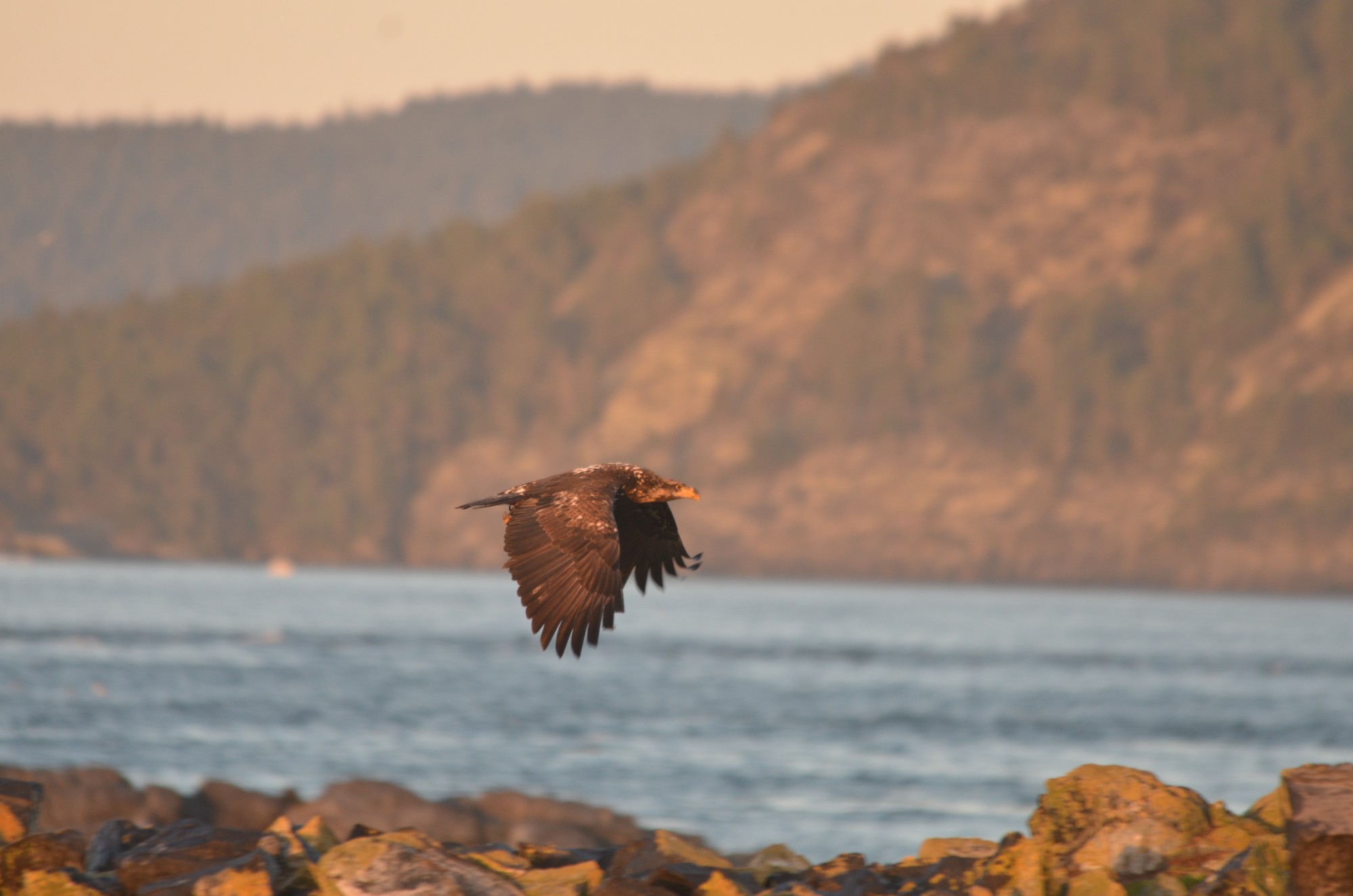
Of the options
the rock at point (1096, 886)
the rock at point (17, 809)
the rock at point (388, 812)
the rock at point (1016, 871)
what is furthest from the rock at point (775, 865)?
the rock at point (388, 812)

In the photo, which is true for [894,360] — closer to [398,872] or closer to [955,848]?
[955,848]

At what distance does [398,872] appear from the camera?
10.7 m

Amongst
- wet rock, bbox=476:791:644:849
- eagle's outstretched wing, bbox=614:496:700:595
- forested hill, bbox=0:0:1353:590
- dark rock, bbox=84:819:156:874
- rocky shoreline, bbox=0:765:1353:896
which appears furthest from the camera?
forested hill, bbox=0:0:1353:590

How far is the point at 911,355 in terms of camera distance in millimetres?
144750

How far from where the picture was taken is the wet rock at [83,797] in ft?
64.6

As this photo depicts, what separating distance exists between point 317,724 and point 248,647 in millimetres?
25801

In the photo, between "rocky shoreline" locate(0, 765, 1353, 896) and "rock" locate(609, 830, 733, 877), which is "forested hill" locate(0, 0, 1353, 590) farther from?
"rocky shoreline" locate(0, 765, 1353, 896)

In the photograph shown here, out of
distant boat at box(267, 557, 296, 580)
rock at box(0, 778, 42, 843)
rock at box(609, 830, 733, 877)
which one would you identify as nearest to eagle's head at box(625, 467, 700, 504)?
rock at box(609, 830, 733, 877)

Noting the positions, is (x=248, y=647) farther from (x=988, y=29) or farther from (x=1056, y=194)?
(x=988, y=29)

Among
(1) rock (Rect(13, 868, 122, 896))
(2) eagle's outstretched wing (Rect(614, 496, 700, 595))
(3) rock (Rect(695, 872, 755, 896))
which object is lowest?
(1) rock (Rect(13, 868, 122, 896))

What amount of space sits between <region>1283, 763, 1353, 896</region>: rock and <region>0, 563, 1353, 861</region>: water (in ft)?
40.8

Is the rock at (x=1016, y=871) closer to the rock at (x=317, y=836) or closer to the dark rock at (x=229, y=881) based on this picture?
the rock at (x=317, y=836)

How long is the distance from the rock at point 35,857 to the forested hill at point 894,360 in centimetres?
11393

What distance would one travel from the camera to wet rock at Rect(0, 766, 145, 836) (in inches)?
775
